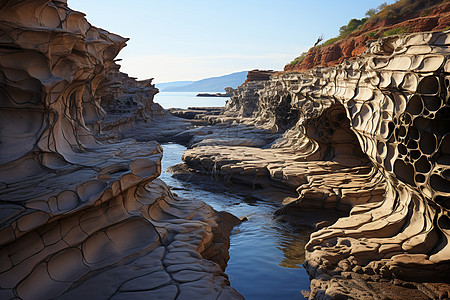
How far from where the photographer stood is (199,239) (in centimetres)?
573

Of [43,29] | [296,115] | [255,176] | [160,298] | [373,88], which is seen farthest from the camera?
[296,115]

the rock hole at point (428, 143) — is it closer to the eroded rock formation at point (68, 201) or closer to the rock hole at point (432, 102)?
the rock hole at point (432, 102)

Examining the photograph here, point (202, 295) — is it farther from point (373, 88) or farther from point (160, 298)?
point (373, 88)

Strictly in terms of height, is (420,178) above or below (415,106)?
below

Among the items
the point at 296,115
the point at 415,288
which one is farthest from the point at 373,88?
the point at 296,115

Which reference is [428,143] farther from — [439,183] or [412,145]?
[439,183]

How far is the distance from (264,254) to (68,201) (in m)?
3.72

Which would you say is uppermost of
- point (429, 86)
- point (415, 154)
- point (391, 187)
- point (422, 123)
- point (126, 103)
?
point (126, 103)

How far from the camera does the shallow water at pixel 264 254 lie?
18.9ft

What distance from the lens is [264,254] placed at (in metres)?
7.00

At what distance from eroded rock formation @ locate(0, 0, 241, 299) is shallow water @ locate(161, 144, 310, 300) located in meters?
0.56

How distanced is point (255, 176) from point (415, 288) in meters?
6.21

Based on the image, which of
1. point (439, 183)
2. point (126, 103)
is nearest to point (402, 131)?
point (439, 183)

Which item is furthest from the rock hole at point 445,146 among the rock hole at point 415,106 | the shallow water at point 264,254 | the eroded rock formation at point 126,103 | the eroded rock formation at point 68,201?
the eroded rock formation at point 126,103
